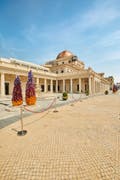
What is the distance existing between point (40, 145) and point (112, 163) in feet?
7.73

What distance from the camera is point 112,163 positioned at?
3131 millimetres

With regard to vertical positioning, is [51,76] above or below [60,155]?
above

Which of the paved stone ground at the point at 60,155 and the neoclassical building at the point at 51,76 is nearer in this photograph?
the paved stone ground at the point at 60,155

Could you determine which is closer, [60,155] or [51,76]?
[60,155]

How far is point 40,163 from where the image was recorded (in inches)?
124

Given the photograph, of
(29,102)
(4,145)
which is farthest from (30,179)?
(29,102)

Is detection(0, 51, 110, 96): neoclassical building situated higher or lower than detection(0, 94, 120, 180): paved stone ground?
higher

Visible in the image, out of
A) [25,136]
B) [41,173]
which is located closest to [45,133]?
[25,136]

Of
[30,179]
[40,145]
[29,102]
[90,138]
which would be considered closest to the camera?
[30,179]

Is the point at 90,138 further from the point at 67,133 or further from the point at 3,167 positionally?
the point at 3,167

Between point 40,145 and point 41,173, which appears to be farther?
point 40,145

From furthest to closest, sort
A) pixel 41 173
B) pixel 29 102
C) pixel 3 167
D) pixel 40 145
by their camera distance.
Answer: pixel 29 102 → pixel 40 145 → pixel 3 167 → pixel 41 173

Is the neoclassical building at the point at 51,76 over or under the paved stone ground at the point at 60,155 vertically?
over

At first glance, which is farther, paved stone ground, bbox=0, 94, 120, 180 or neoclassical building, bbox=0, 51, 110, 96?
neoclassical building, bbox=0, 51, 110, 96
